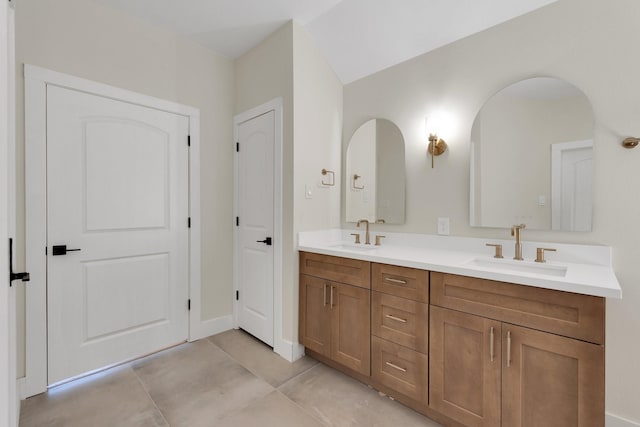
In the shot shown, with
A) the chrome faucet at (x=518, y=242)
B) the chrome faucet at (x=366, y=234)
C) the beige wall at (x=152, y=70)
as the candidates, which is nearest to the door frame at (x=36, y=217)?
the beige wall at (x=152, y=70)

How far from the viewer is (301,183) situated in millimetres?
2367

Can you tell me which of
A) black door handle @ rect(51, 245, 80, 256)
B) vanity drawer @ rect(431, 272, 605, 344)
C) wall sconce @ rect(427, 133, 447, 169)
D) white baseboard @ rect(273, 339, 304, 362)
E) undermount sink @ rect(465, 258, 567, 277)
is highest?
wall sconce @ rect(427, 133, 447, 169)

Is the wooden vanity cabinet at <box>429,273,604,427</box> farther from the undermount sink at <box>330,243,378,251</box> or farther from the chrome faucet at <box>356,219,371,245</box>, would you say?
the chrome faucet at <box>356,219,371,245</box>

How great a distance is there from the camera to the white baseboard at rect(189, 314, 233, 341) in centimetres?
268

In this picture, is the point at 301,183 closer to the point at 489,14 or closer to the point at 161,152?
the point at 161,152

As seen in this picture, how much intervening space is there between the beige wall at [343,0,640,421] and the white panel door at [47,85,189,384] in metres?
2.06

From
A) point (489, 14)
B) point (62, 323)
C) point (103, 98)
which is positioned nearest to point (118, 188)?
point (103, 98)

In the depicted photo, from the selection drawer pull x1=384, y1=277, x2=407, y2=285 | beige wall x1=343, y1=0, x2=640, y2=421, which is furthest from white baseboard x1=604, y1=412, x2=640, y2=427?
drawer pull x1=384, y1=277, x2=407, y2=285

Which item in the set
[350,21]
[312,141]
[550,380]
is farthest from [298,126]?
[550,380]

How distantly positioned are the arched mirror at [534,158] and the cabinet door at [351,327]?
0.94 metres

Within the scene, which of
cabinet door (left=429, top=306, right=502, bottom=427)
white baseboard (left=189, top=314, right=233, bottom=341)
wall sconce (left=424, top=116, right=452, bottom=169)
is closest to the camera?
cabinet door (left=429, top=306, right=502, bottom=427)

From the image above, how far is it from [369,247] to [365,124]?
3.49 feet

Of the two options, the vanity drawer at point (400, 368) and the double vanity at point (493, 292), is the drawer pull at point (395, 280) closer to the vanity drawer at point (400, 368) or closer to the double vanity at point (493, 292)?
the double vanity at point (493, 292)

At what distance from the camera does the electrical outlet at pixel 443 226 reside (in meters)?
2.10
